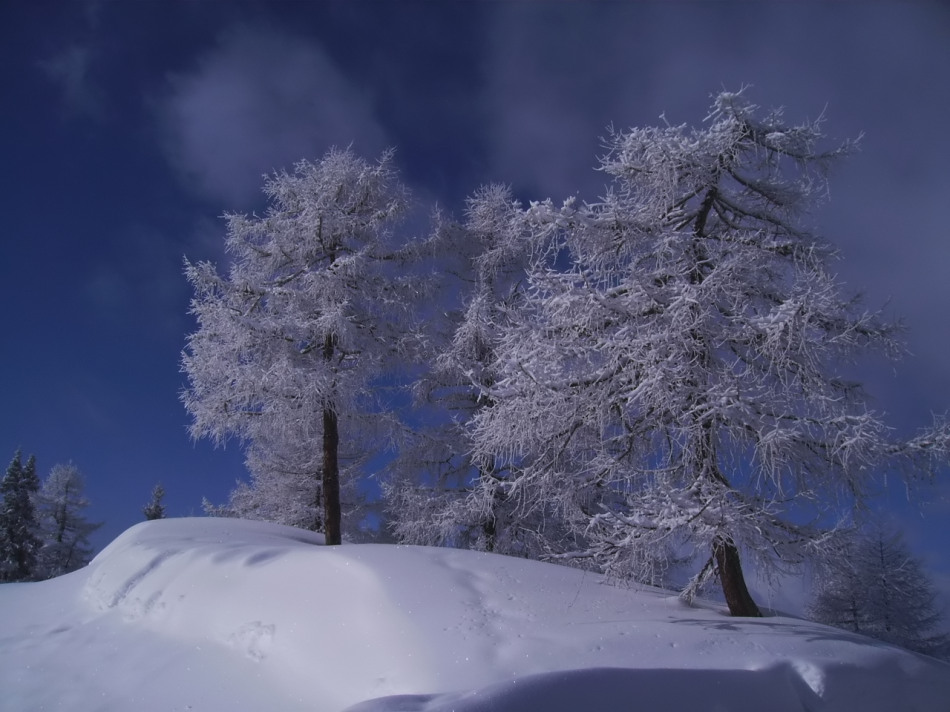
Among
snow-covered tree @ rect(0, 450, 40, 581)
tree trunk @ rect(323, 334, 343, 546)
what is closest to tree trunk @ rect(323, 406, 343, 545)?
tree trunk @ rect(323, 334, 343, 546)

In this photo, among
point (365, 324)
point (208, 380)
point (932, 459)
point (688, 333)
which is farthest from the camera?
point (365, 324)

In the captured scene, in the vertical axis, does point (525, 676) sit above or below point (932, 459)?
below

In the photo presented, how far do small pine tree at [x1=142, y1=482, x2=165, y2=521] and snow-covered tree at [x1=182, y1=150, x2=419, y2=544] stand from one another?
883 inches

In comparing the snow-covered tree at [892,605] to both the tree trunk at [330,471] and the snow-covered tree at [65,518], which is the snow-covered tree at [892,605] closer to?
the tree trunk at [330,471]

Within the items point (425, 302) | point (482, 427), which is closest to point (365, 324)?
point (425, 302)

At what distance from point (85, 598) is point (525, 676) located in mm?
6423

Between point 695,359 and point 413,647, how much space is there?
4057mm

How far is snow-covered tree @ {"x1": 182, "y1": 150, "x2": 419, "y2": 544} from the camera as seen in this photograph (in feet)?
33.6

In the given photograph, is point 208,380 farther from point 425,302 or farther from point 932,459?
point 932,459

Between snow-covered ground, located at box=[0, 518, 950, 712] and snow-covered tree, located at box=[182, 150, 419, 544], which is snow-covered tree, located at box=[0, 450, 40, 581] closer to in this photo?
snow-covered tree, located at box=[182, 150, 419, 544]

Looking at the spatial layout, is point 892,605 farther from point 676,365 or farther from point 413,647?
point 413,647

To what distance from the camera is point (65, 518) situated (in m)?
25.1

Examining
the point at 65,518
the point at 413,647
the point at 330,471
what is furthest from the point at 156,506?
the point at 413,647

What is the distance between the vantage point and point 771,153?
6.94 meters
